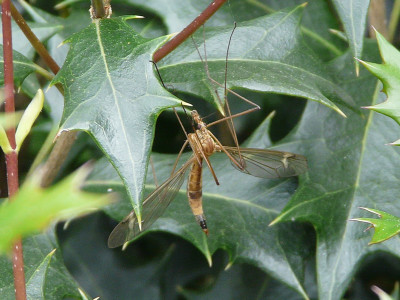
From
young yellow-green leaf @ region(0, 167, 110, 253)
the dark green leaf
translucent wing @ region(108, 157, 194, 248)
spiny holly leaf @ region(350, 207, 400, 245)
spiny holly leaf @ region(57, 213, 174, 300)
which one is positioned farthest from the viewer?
spiny holly leaf @ region(57, 213, 174, 300)

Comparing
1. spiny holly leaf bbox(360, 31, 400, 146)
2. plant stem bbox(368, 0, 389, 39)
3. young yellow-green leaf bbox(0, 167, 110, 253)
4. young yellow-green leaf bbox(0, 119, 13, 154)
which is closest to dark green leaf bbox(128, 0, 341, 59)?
plant stem bbox(368, 0, 389, 39)

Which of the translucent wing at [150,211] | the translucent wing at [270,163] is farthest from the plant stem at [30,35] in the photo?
the translucent wing at [270,163]

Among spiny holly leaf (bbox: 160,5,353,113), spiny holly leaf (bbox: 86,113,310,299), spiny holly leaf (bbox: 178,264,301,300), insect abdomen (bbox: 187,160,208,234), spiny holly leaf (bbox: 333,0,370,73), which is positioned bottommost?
spiny holly leaf (bbox: 178,264,301,300)

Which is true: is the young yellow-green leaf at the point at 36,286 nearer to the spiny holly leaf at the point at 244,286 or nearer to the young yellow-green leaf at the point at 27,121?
the young yellow-green leaf at the point at 27,121

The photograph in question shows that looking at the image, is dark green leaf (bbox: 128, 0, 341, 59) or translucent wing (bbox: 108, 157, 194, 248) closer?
translucent wing (bbox: 108, 157, 194, 248)

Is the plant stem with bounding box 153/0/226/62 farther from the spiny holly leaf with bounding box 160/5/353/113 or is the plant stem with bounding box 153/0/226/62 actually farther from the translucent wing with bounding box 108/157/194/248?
the translucent wing with bounding box 108/157/194/248

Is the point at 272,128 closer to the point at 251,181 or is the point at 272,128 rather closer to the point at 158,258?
the point at 251,181

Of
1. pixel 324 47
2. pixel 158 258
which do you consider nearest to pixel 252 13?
pixel 324 47
